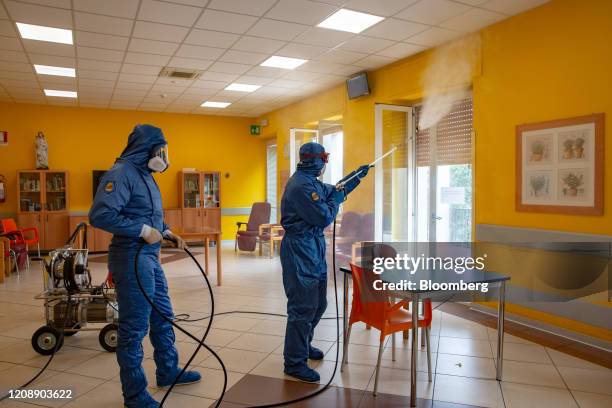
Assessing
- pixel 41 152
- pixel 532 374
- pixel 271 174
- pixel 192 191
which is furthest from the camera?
pixel 271 174

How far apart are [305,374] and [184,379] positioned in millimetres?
770

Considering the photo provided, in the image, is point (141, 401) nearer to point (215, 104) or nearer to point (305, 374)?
point (305, 374)

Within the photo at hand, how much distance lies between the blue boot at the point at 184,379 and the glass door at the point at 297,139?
5.80 m

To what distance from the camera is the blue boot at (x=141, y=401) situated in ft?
8.29

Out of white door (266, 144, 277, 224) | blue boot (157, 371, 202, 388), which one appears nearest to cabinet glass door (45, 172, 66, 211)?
white door (266, 144, 277, 224)

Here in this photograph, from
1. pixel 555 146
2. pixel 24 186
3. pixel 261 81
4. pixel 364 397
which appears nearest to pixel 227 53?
pixel 261 81

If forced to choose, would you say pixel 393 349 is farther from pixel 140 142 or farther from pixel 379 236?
pixel 379 236

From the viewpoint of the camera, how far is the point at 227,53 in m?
5.60

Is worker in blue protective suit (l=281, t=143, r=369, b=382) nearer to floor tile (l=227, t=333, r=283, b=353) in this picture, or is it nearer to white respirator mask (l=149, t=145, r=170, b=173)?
floor tile (l=227, t=333, r=283, b=353)

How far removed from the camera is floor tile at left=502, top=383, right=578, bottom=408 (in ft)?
8.73

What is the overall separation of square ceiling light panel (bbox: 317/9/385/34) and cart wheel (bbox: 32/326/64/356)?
3625 millimetres

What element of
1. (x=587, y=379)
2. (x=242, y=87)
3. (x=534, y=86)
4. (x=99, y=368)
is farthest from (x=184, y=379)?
(x=242, y=87)

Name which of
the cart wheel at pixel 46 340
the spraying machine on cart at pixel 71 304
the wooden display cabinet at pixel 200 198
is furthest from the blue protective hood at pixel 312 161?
the wooden display cabinet at pixel 200 198

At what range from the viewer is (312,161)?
3182 millimetres
